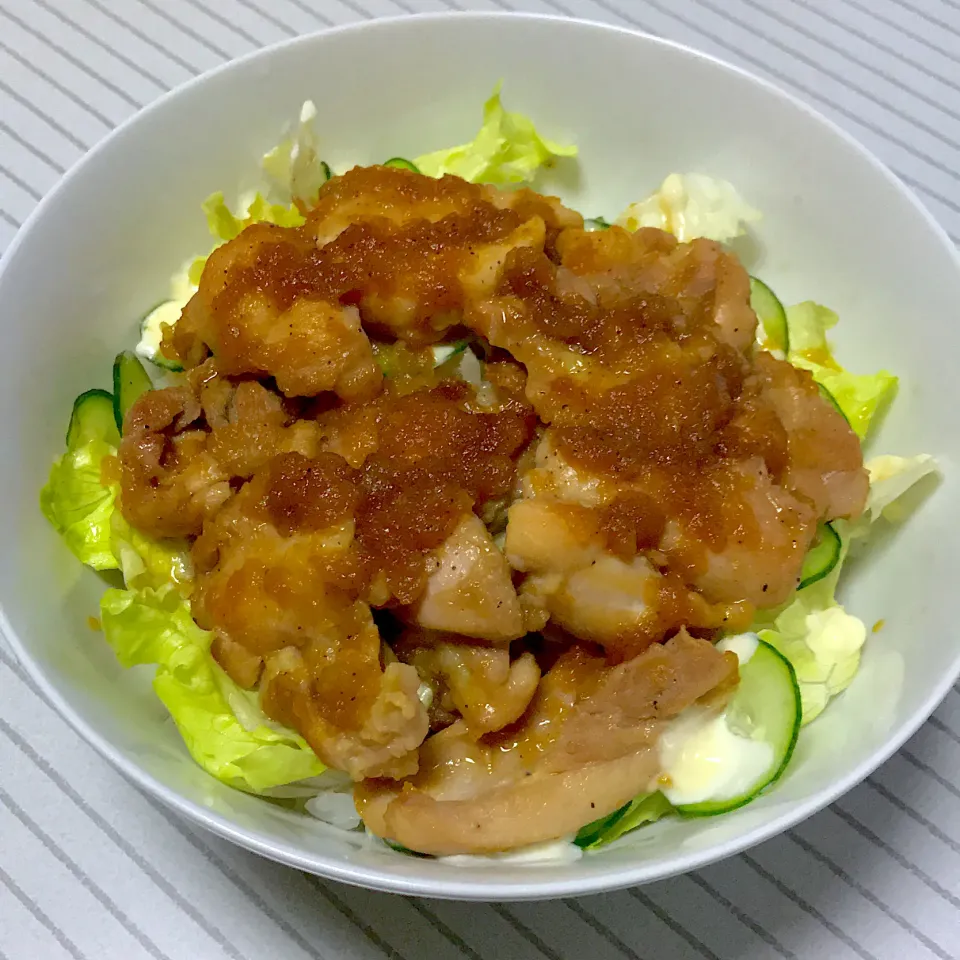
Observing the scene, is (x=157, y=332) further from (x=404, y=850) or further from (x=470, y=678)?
(x=404, y=850)

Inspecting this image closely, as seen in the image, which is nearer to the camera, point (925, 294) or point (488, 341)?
point (488, 341)

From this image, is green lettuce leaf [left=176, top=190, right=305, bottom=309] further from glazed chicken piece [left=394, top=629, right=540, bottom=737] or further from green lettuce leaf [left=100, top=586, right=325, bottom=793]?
glazed chicken piece [left=394, top=629, right=540, bottom=737]

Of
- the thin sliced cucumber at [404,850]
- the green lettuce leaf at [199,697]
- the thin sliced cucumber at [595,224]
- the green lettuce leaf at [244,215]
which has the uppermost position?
the thin sliced cucumber at [595,224]

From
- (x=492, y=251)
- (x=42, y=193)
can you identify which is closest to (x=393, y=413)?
(x=492, y=251)

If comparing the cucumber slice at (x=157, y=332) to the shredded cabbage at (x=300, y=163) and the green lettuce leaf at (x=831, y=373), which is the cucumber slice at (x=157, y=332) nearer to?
the shredded cabbage at (x=300, y=163)

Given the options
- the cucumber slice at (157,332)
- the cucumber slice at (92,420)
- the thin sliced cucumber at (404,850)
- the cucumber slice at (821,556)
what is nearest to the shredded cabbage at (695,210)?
the cucumber slice at (821,556)

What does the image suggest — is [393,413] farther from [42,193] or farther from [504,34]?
[42,193]

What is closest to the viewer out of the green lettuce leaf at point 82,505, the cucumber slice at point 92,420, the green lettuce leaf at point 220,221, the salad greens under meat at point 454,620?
the salad greens under meat at point 454,620
